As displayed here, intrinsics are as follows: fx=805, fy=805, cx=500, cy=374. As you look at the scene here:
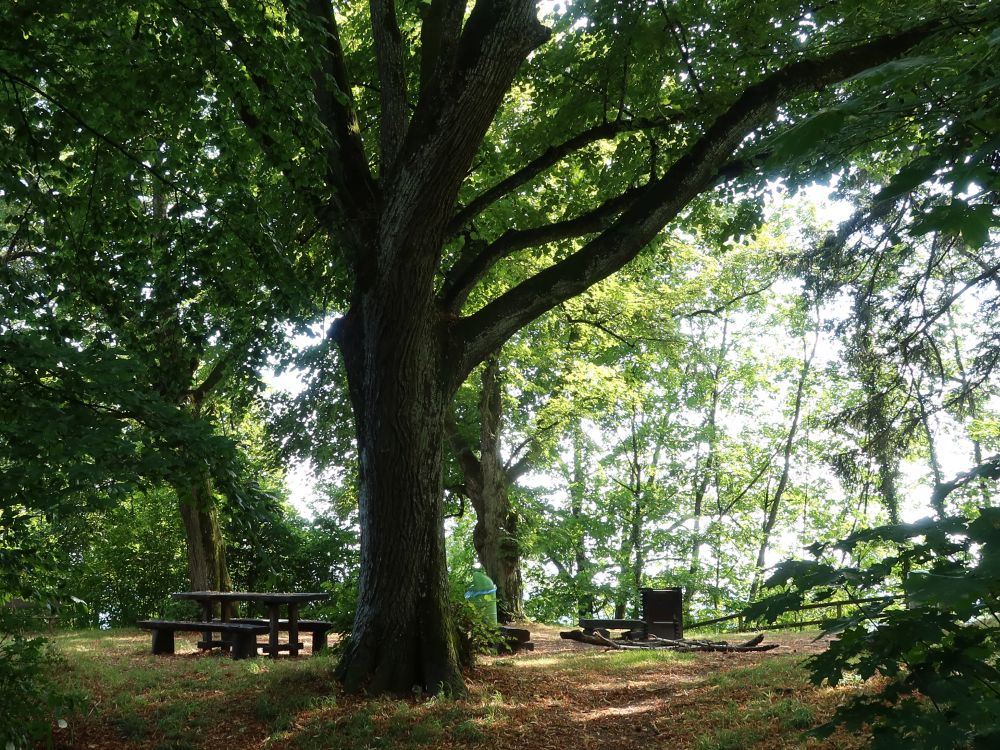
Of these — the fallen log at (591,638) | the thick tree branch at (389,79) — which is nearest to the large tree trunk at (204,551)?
the fallen log at (591,638)

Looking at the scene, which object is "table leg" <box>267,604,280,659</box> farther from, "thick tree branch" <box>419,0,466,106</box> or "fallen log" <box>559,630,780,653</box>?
"thick tree branch" <box>419,0,466,106</box>

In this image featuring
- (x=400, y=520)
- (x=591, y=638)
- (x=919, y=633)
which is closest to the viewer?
(x=919, y=633)

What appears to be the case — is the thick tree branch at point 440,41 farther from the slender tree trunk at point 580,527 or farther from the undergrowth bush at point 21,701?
the slender tree trunk at point 580,527

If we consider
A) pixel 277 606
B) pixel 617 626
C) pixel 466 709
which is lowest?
pixel 466 709

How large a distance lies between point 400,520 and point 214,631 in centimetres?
542

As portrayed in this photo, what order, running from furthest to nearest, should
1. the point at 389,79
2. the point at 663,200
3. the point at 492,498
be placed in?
the point at 492,498, the point at 389,79, the point at 663,200

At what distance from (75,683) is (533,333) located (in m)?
11.4

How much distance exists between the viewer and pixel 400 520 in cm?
740

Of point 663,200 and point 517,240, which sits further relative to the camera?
point 517,240

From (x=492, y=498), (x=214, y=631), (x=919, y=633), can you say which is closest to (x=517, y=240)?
(x=919, y=633)

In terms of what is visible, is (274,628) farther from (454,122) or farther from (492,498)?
(492,498)

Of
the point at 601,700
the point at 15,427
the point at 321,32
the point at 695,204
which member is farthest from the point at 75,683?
the point at 695,204

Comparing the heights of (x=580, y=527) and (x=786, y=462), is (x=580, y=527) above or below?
below

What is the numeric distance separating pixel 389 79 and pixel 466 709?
6.11 metres
